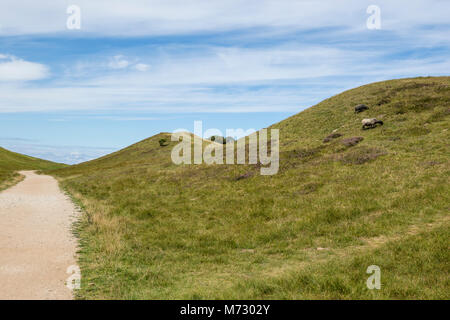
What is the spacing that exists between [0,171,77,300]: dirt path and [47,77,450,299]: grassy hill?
2.43 ft

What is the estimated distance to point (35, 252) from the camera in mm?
11016

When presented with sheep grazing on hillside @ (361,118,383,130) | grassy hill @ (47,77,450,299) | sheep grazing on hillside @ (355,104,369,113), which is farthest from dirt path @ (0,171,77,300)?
sheep grazing on hillside @ (355,104,369,113)

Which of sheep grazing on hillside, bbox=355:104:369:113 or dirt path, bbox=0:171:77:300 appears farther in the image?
sheep grazing on hillside, bbox=355:104:369:113

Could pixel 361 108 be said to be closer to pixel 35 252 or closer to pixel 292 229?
pixel 292 229

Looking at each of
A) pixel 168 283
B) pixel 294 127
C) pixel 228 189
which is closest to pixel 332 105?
pixel 294 127

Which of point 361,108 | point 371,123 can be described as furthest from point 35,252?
point 361,108

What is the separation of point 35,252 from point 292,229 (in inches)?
409

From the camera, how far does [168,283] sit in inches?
347

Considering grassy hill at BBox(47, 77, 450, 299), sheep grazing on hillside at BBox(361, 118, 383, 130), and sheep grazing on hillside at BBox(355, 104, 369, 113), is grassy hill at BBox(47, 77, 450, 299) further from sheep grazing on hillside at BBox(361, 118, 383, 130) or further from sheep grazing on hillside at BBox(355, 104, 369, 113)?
sheep grazing on hillside at BBox(355, 104, 369, 113)

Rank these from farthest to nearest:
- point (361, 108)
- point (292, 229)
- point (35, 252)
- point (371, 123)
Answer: point (361, 108) → point (371, 123) → point (292, 229) → point (35, 252)

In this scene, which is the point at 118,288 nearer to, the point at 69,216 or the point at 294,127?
the point at 69,216

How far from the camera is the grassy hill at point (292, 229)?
26.6 feet

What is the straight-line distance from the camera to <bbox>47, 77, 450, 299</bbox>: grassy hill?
319 inches

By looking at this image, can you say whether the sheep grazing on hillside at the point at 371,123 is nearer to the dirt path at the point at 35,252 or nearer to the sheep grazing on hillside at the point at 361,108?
the sheep grazing on hillside at the point at 361,108
